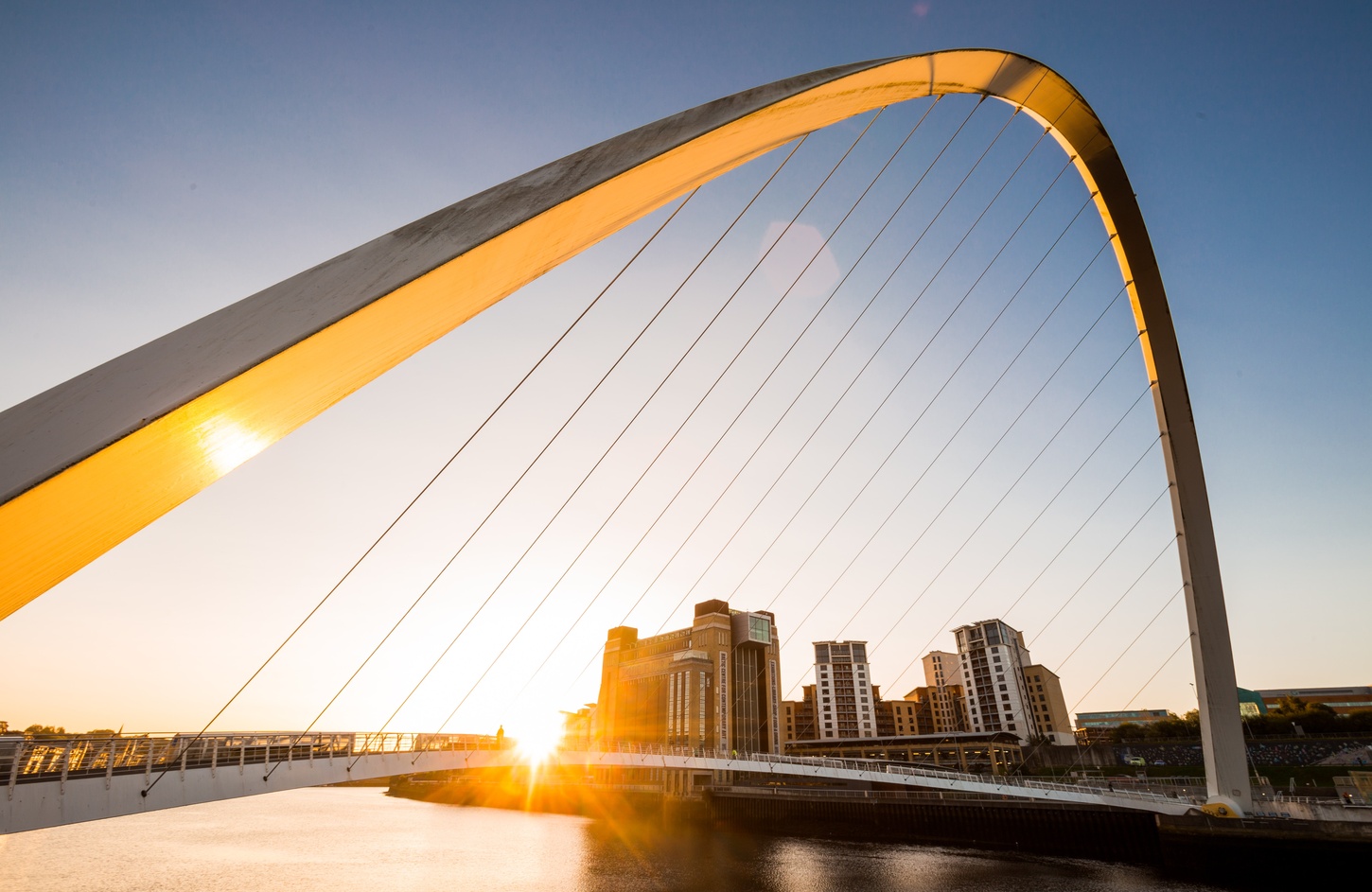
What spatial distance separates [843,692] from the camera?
9044 centimetres

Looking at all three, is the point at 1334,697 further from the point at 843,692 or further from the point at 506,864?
the point at 506,864

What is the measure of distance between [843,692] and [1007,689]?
2224 cm

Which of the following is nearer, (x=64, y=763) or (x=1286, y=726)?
(x=64, y=763)

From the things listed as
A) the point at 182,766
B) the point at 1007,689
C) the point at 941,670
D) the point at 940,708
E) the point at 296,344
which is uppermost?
the point at 941,670

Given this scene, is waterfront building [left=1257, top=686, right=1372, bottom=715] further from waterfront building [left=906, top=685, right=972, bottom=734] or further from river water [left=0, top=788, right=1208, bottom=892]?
river water [left=0, top=788, right=1208, bottom=892]

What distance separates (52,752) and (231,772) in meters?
2.19

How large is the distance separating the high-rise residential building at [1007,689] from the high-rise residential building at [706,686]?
978 inches

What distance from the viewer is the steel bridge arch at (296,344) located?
2111 millimetres

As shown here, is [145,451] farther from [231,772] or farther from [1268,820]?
[1268,820]

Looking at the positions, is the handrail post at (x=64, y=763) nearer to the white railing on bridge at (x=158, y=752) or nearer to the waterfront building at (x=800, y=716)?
the white railing on bridge at (x=158, y=752)

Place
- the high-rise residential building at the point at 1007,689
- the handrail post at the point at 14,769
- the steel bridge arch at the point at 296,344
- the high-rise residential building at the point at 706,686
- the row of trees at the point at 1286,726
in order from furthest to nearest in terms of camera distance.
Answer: the high-rise residential building at the point at 1007,689 < the high-rise residential building at the point at 706,686 < the row of trees at the point at 1286,726 < the handrail post at the point at 14,769 < the steel bridge arch at the point at 296,344

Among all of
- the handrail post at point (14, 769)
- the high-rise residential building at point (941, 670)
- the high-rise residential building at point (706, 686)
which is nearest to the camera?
the handrail post at point (14, 769)

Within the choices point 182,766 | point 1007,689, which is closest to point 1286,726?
point 1007,689

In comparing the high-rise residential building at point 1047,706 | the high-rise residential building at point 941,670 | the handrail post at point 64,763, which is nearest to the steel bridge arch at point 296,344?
the handrail post at point 64,763
